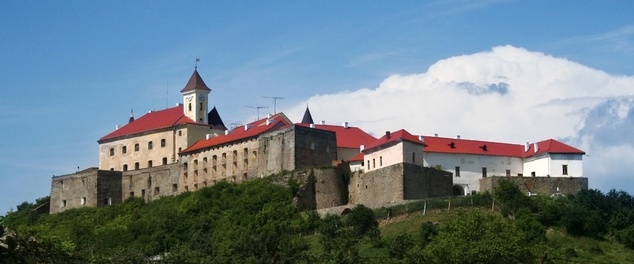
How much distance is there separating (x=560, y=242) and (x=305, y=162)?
1677cm

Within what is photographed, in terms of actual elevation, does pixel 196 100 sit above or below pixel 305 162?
above

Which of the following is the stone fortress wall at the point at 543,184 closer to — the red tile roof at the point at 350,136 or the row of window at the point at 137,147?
the red tile roof at the point at 350,136

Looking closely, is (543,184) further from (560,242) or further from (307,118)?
(307,118)

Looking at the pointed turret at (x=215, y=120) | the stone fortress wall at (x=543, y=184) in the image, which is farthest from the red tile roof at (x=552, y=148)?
the pointed turret at (x=215, y=120)

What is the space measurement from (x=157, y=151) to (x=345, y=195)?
53.1 feet

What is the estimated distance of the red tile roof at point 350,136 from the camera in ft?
236

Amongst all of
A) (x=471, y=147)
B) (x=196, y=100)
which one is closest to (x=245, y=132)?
(x=196, y=100)

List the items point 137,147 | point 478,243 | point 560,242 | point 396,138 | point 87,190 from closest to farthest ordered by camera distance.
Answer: point 478,243
point 560,242
point 396,138
point 87,190
point 137,147

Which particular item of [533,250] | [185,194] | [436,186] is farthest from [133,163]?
[533,250]

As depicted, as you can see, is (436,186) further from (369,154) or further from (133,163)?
(133,163)

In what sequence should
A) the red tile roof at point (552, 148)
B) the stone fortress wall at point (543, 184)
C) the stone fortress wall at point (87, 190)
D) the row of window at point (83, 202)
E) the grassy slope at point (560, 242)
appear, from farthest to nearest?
the row of window at point (83, 202) < the stone fortress wall at point (87, 190) < the red tile roof at point (552, 148) < the stone fortress wall at point (543, 184) < the grassy slope at point (560, 242)

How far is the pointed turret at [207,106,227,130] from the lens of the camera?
257 ft

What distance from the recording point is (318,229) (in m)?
61.7

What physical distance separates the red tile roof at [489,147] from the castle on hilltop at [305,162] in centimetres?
6
